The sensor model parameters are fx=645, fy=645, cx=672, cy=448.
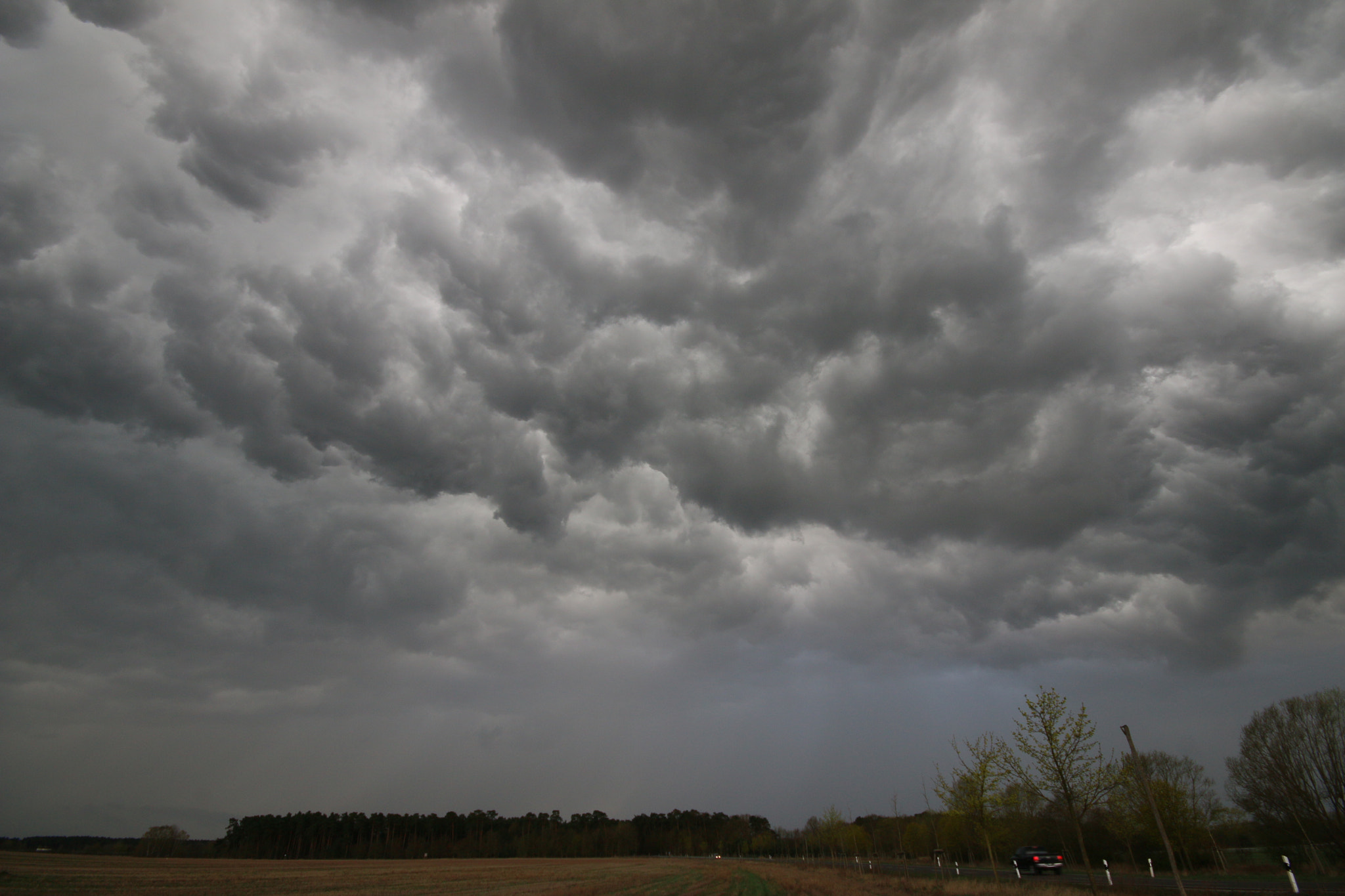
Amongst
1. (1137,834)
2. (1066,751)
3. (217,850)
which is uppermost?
(1066,751)

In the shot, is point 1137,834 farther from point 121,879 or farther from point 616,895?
point 121,879

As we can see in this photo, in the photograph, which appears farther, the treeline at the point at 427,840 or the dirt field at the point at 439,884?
the treeline at the point at 427,840

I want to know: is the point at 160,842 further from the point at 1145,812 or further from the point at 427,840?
the point at 1145,812

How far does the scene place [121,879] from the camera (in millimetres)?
42375

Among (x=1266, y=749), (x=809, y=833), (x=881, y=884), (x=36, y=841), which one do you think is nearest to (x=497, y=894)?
(x=881, y=884)

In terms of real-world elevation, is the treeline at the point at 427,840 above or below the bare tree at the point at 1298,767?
below

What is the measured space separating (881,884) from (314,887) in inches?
1484

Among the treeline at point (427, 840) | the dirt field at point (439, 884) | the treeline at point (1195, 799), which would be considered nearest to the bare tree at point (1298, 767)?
the treeline at point (1195, 799)

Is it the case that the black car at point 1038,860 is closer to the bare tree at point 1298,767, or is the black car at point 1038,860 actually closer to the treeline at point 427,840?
the bare tree at point 1298,767

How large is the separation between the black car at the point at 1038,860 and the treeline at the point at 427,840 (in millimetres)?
127789

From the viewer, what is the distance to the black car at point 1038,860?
52.1m

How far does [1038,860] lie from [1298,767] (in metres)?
19.8

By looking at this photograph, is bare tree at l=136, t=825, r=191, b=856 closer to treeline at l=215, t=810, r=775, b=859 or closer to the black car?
treeline at l=215, t=810, r=775, b=859

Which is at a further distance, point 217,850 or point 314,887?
point 217,850
